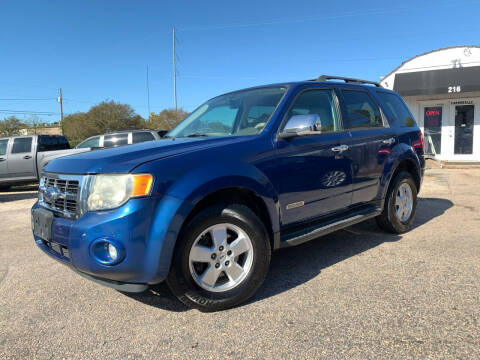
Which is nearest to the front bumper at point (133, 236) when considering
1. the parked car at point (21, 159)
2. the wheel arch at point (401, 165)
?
the wheel arch at point (401, 165)

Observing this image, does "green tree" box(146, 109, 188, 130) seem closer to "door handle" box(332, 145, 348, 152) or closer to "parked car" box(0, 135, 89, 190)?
"parked car" box(0, 135, 89, 190)

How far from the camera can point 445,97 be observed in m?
13.9

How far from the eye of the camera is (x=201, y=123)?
13.2ft

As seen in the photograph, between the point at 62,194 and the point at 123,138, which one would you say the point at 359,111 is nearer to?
the point at 62,194

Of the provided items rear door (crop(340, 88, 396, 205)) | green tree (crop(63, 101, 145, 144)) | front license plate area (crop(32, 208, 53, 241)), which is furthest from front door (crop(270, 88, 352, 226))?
green tree (crop(63, 101, 145, 144))

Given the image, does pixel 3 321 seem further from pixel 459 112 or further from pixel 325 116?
pixel 459 112

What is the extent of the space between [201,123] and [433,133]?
13.3 m

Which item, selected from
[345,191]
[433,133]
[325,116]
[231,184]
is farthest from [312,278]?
[433,133]

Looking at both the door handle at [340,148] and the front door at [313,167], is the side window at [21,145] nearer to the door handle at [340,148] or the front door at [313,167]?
the front door at [313,167]

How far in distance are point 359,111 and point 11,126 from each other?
49.7 metres

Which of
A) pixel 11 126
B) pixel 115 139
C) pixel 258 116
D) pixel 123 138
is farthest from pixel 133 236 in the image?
pixel 11 126

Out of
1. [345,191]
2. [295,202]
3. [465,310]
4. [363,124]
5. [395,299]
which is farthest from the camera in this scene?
[363,124]

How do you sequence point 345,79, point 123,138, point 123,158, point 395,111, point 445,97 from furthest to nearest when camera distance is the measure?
1. point 445,97
2. point 123,138
3. point 395,111
4. point 345,79
5. point 123,158

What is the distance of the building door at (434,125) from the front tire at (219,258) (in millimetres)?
13623
